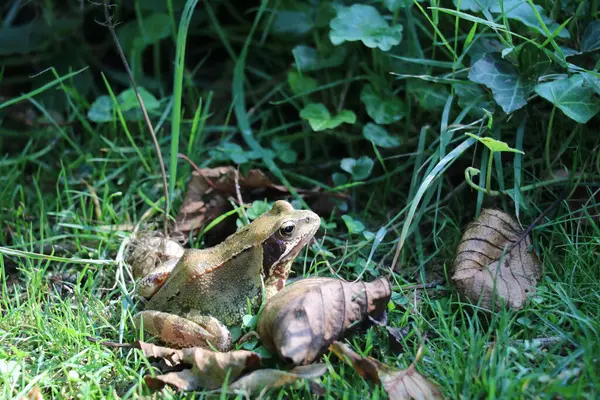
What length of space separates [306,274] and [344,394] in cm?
118

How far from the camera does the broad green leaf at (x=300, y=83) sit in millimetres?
4539

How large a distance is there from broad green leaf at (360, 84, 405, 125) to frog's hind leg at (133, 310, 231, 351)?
5.83 ft

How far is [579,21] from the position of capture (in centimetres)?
386

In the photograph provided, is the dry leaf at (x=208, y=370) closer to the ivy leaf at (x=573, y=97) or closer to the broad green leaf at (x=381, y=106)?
the broad green leaf at (x=381, y=106)

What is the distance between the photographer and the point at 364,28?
4.11 metres

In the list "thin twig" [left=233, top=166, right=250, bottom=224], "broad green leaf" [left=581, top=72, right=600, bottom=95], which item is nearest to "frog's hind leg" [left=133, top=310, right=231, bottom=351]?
"thin twig" [left=233, top=166, right=250, bottom=224]

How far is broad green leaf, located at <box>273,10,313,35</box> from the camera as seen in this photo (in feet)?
15.5

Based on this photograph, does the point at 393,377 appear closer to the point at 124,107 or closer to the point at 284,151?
the point at 284,151

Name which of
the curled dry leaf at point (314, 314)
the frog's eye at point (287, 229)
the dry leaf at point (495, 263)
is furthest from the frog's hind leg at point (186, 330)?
the dry leaf at point (495, 263)

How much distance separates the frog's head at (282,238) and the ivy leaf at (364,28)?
1.24 m

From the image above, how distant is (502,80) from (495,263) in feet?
3.44

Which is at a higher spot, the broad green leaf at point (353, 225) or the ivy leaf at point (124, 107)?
the ivy leaf at point (124, 107)

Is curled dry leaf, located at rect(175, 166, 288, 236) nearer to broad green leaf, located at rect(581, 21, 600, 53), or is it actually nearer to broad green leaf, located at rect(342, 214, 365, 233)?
broad green leaf, located at rect(342, 214, 365, 233)

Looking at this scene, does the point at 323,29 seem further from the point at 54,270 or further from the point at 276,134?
the point at 54,270
